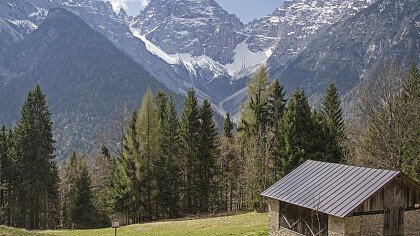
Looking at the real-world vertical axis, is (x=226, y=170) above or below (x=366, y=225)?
above

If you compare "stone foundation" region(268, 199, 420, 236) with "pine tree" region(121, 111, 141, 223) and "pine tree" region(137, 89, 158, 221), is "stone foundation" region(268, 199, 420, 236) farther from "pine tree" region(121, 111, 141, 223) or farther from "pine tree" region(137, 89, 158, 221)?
"pine tree" region(121, 111, 141, 223)

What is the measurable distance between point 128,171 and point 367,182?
35242mm

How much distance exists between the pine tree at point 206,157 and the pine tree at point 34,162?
20.4 meters

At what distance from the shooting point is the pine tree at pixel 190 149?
2469 inches

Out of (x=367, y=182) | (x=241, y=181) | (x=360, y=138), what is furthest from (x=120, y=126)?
(x=367, y=182)

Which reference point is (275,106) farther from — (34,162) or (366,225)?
(366,225)

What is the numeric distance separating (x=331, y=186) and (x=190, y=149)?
3452cm

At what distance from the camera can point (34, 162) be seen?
62719mm

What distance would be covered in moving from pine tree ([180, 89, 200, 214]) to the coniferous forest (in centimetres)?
13

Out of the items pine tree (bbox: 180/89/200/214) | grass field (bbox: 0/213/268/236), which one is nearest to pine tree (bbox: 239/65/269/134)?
pine tree (bbox: 180/89/200/214)

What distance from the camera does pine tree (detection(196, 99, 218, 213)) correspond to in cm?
6266

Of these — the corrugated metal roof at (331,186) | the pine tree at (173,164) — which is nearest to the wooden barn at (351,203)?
the corrugated metal roof at (331,186)

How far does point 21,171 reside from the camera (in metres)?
62.5

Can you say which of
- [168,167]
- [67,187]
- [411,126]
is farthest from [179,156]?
[411,126]
